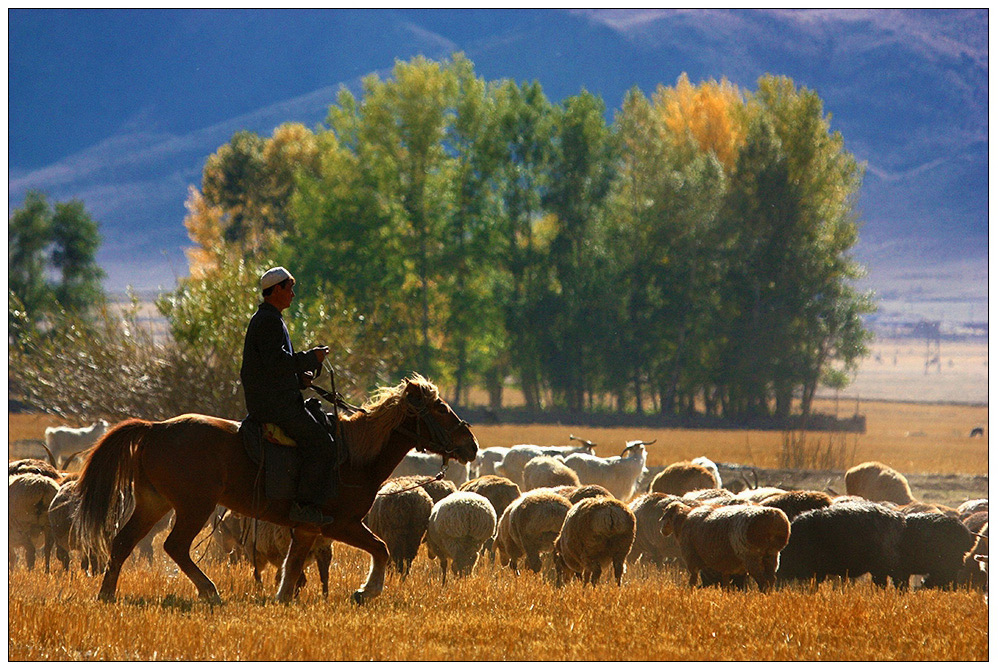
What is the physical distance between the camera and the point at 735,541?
994 centimetres

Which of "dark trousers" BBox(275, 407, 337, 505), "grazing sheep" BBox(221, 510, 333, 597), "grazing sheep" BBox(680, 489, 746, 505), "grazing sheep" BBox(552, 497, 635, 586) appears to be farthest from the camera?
"grazing sheep" BBox(680, 489, 746, 505)

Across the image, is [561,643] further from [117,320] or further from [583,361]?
[583,361]

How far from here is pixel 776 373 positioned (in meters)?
47.7

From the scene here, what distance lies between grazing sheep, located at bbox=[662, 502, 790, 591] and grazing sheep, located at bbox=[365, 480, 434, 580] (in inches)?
102

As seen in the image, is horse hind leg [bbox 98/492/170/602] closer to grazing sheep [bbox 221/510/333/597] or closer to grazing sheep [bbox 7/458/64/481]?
grazing sheep [bbox 221/510/333/597]

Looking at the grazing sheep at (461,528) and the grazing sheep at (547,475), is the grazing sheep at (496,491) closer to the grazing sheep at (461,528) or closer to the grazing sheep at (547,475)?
the grazing sheep at (461,528)

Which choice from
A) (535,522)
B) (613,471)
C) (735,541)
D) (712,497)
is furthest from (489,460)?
(735,541)

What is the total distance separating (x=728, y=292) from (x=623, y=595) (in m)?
40.8

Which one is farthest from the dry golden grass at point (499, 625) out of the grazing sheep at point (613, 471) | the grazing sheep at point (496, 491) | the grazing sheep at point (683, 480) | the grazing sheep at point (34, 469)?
the grazing sheep at point (613, 471)

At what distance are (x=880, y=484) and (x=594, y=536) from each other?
699 cm

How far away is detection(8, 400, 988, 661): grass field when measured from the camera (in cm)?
710

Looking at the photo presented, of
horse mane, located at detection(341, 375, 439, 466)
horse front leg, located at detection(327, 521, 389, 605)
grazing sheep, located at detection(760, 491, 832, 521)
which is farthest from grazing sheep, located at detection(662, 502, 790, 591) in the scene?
horse front leg, located at detection(327, 521, 389, 605)

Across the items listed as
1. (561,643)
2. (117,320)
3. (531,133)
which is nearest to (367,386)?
(117,320)

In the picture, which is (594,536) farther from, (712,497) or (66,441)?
(66,441)
